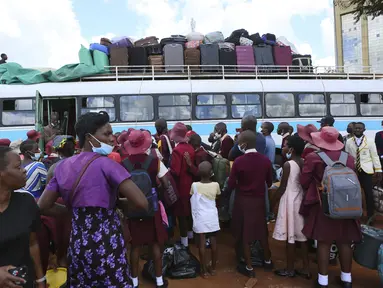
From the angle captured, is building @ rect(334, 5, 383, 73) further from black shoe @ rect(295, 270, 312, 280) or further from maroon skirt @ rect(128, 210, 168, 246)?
maroon skirt @ rect(128, 210, 168, 246)

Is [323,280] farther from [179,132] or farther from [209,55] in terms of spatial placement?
[209,55]

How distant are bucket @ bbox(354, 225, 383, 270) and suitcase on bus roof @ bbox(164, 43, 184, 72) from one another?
8078 mm

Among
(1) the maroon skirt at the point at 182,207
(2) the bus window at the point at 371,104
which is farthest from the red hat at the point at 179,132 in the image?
(2) the bus window at the point at 371,104

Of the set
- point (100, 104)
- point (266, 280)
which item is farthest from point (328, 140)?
point (100, 104)

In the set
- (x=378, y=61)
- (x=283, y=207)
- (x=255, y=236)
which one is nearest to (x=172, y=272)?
(x=255, y=236)

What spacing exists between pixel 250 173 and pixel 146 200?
195 centimetres

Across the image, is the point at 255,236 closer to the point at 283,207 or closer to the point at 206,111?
the point at 283,207

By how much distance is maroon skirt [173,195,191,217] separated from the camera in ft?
14.9

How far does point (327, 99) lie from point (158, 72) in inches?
213

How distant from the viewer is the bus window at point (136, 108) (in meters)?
9.53

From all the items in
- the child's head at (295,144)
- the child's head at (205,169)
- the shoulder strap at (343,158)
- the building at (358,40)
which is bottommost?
the child's head at (205,169)

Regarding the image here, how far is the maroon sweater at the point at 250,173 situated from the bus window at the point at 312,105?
7044 mm

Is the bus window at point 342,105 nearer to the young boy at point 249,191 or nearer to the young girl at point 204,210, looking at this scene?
the young boy at point 249,191

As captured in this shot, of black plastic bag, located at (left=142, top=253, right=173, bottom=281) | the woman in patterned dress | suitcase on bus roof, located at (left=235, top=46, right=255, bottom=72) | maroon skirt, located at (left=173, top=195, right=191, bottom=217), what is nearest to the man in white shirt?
maroon skirt, located at (left=173, top=195, right=191, bottom=217)
